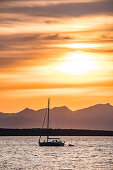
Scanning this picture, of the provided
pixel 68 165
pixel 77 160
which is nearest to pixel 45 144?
pixel 77 160

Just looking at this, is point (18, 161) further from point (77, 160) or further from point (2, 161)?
point (77, 160)

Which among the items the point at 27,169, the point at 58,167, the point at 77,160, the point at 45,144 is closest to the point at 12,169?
the point at 27,169

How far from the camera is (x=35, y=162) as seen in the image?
10488 cm

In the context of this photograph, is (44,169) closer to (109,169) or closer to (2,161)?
(109,169)

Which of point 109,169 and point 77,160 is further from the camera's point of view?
point 77,160

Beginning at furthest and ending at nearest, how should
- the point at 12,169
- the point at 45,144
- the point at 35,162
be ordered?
the point at 45,144 < the point at 35,162 < the point at 12,169

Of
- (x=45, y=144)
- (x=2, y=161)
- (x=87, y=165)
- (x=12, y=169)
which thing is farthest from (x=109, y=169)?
(x=45, y=144)

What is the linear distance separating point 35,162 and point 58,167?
10.8 meters

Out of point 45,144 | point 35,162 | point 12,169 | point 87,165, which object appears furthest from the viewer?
point 45,144

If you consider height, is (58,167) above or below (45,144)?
Result: below

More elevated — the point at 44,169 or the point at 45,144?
the point at 45,144

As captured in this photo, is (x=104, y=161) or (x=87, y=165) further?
(x=104, y=161)

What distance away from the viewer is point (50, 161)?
354 feet

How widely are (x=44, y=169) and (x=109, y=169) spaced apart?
9.73 m
